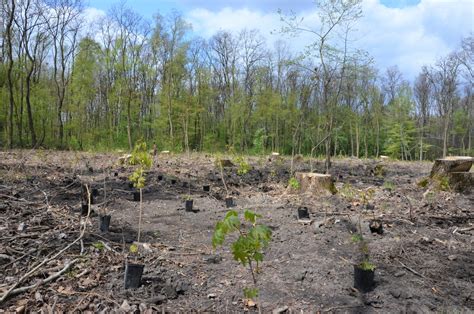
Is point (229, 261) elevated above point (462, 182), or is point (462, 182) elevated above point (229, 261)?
point (462, 182)

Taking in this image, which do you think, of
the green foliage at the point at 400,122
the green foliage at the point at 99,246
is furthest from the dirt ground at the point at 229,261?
the green foliage at the point at 400,122

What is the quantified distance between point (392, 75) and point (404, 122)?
10563 mm

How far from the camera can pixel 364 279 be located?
3229 mm

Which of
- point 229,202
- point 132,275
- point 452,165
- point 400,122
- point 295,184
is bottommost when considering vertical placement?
point 132,275

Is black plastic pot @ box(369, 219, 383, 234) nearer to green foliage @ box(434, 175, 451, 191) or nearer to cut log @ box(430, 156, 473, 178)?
green foliage @ box(434, 175, 451, 191)

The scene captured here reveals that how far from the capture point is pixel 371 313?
9.58ft

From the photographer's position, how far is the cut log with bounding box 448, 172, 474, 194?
7.87 meters

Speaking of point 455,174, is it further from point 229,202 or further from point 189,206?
point 189,206

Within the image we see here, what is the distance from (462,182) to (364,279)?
6050 mm

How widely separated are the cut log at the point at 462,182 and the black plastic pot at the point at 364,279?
5883mm

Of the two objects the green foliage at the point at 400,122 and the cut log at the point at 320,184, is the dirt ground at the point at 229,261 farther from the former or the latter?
the green foliage at the point at 400,122

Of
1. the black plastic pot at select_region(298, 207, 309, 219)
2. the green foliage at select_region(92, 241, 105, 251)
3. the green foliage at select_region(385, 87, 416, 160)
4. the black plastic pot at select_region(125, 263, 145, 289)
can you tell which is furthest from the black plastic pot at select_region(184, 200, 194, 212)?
the green foliage at select_region(385, 87, 416, 160)

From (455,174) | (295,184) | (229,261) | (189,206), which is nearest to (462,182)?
(455,174)

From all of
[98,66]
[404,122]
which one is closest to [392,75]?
[404,122]
